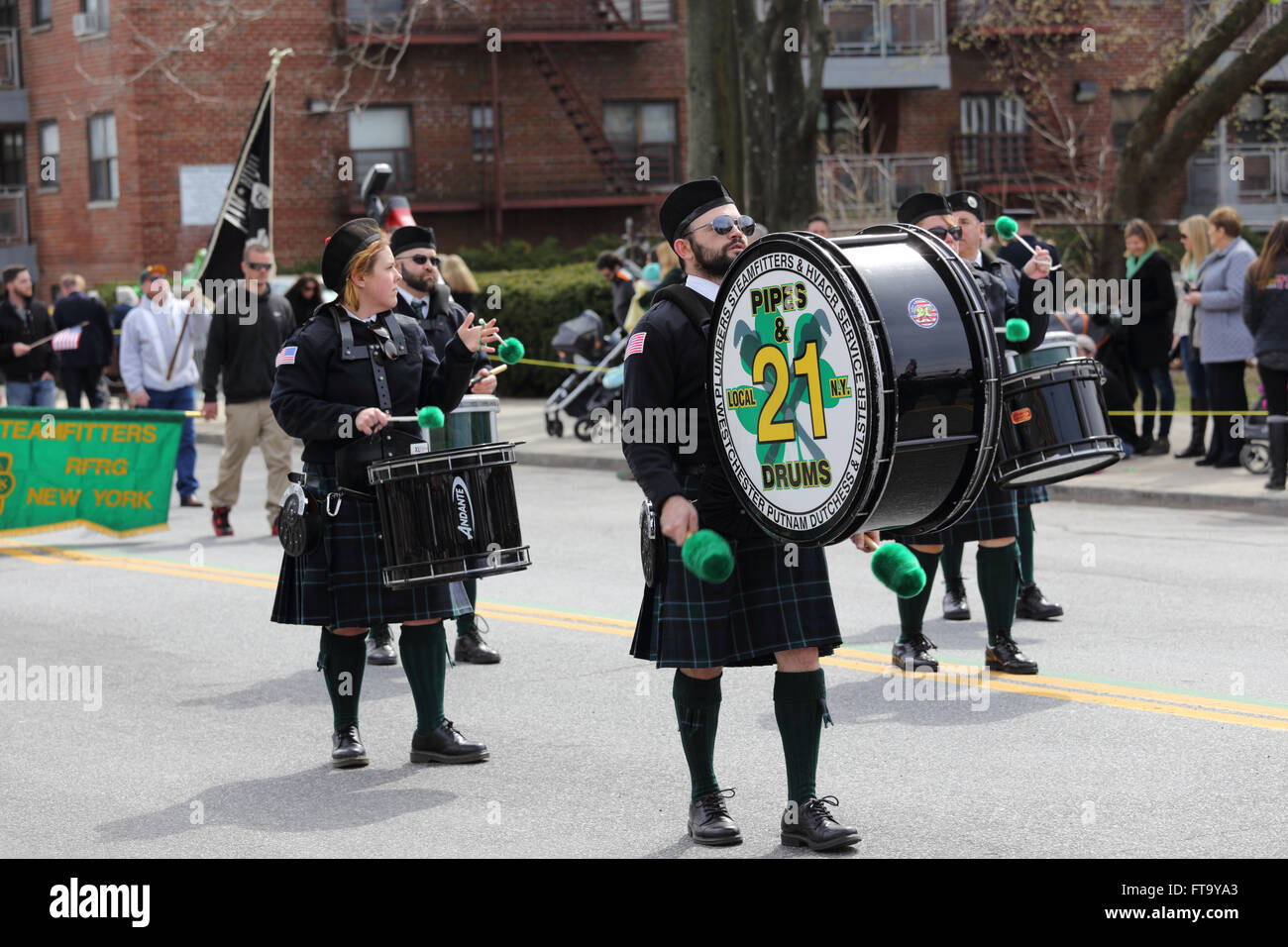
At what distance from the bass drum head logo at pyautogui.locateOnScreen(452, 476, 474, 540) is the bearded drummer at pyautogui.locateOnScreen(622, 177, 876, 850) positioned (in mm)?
1074

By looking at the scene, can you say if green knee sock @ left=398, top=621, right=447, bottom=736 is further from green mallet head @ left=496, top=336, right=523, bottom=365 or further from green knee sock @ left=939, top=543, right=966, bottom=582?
green knee sock @ left=939, top=543, right=966, bottom=582

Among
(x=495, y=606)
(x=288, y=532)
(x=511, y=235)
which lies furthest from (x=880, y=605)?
(x=511, y=235)

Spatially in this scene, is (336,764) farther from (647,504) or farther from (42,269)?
(42,269)

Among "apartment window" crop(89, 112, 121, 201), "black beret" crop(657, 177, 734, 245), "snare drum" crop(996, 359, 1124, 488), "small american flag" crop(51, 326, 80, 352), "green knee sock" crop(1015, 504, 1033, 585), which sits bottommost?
"green knee sock" crop(1015, 504, 1033, 585)

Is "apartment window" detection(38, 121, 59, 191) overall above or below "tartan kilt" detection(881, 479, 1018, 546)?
above

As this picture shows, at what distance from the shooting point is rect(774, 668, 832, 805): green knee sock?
17.6 feet

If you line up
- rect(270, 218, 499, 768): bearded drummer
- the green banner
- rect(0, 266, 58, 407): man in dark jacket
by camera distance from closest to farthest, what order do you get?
rect(270, 218, 499, 768): bearded drummer, the green banner, rect(0, 266, 58, 407): man in dark jacket

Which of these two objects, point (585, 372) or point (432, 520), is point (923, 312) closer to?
point (432, 520)

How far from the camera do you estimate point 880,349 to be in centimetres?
456

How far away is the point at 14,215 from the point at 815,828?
3435 cm

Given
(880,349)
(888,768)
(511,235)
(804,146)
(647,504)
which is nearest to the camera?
(880,349)

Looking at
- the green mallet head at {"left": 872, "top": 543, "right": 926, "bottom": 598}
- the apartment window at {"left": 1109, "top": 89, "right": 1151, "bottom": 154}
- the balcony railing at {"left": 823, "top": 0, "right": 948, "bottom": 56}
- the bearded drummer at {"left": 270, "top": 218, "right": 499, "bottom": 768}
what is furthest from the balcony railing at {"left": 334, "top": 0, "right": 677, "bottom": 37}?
the green mallet head at {"left": 872, "top": 543, "right": 926, "bottom": 598}

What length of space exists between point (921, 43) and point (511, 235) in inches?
364

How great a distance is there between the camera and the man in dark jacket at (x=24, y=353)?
17547mm
